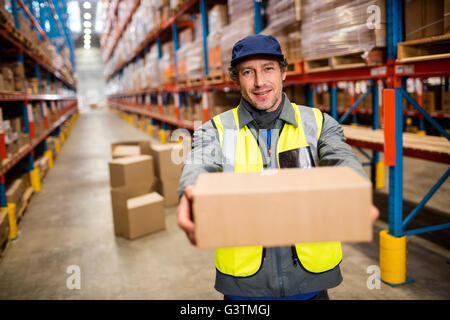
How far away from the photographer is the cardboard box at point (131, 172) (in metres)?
4.61

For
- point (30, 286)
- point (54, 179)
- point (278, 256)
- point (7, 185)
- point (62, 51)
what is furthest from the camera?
point (62, 51)

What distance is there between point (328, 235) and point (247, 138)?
0.54 meters

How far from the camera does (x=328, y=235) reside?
1028 mm

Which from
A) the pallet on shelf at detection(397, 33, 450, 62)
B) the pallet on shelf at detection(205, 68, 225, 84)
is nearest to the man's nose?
the pallet on shelf at detection(397, 33, 450, 62)

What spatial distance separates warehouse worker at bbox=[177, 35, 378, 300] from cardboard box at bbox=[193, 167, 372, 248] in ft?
1.16

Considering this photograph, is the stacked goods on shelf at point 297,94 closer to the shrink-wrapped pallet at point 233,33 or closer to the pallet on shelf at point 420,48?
the shrink-wrapped pallet at point 233,33

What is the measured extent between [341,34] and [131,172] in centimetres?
296

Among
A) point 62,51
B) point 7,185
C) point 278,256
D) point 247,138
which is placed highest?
point 62,51

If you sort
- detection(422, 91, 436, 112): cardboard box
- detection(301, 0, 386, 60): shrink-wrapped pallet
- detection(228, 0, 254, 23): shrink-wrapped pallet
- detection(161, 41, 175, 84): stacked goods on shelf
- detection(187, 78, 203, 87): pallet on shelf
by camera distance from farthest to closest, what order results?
detection(161, 41, 175, 84): stacked goods on shelf < detection(422, 91, 436, 112): cardboard box < detection(187, 78, 203, 87): pallet on shelf < detection(228, 0, 254, 23): shrink-wrapped pallet < detection(301, 0, 386, 60): shrink-wrapped pallet

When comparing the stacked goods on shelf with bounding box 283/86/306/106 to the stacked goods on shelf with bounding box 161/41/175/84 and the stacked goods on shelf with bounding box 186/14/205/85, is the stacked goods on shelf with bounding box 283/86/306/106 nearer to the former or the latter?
the stacked goods on shelf with bounding box 186/14/205/85

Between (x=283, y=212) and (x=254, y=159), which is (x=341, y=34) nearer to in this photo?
(x=254, y=159)

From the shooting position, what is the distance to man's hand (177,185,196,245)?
3.51 ft
